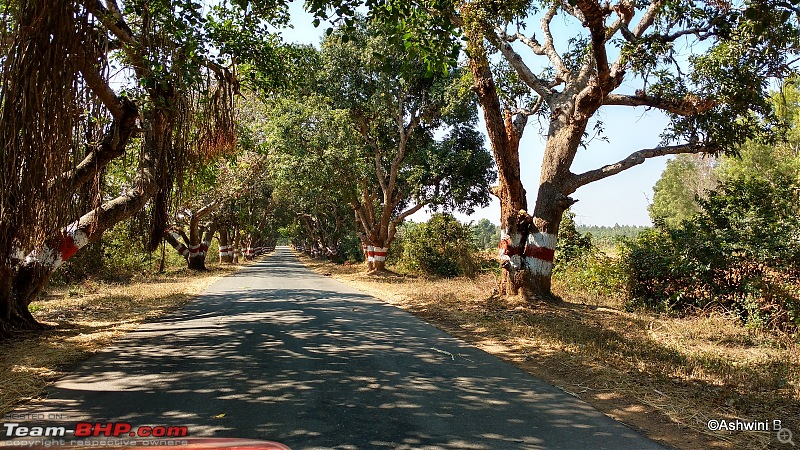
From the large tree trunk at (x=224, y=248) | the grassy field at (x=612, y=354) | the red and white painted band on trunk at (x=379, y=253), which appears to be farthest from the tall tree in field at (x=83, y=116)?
the large tree trunk at (x=224, y=248)

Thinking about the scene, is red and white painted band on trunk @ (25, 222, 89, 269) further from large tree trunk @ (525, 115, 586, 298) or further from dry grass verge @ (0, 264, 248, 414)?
large tree trunk @ (525, 115, 586, 298)

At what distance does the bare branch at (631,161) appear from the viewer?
1112 centimetres

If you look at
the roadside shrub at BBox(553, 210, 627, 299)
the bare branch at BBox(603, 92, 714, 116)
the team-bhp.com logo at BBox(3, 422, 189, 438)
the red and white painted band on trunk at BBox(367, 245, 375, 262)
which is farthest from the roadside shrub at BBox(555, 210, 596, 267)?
the team-bhp.com logo at BBox(3, 422, 189, 438)

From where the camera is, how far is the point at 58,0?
456cm

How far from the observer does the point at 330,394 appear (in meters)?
4.78

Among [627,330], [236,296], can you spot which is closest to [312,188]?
[236,296]

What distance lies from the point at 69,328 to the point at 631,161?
11.9m

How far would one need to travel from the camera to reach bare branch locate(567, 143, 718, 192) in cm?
1112

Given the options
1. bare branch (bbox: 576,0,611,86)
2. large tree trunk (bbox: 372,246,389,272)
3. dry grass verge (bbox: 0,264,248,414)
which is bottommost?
dry grass verge (bbox: 0,264,248,414)

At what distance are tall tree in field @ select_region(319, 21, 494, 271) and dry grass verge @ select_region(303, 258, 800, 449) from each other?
10.5 meters

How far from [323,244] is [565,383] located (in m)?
44.0

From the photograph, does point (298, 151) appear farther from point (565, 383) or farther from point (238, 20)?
point (565, 383)

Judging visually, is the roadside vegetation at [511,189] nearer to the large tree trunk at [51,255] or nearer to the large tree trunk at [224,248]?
the large tree trunk at [51,255]

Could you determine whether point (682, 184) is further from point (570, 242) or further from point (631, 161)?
point (631, 161)
